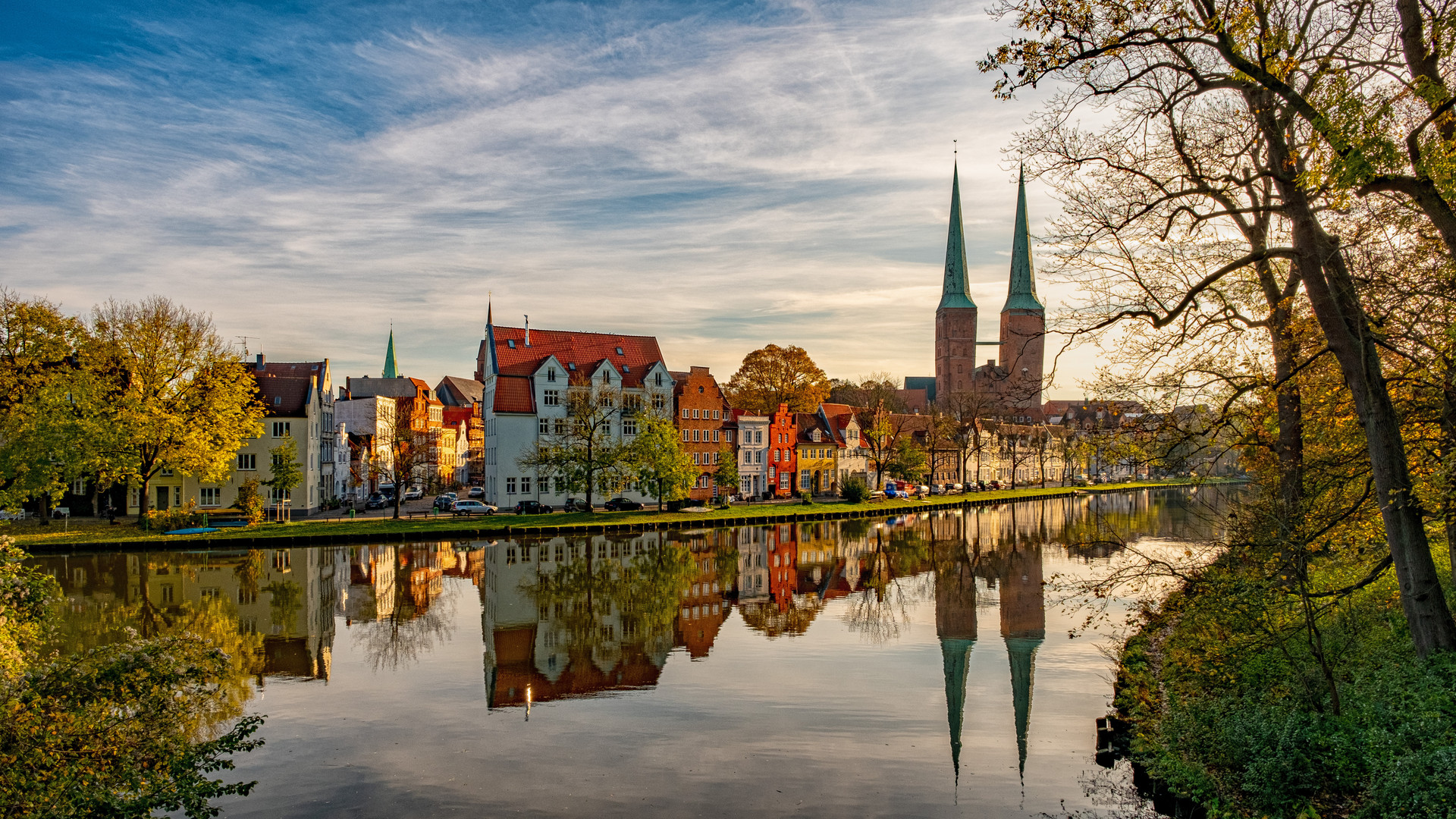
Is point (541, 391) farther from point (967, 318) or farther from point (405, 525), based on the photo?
point (967, 318)

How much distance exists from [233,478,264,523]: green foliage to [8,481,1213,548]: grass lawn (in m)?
1.03

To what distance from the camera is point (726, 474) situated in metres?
64.7

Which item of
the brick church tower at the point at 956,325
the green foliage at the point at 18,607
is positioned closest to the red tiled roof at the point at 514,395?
the green foliage at the point at 18,607

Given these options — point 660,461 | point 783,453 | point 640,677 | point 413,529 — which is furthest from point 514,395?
point 640,677

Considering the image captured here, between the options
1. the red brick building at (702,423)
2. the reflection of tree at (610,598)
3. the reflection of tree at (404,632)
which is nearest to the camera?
the reflection of tree at (404,632)

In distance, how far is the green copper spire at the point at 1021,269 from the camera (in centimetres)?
11900

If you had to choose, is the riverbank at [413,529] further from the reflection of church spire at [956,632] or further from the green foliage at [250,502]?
the reflection of church spire at [956,632]

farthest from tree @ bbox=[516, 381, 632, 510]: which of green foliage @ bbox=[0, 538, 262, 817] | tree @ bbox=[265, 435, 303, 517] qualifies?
green foliage @ bbox=[0, 538, 262, 817]

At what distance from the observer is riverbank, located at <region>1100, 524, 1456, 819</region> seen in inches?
384

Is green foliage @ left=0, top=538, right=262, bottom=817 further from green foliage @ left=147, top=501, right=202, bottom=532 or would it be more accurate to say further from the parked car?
the parked car

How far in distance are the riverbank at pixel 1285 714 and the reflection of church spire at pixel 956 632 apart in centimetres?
306

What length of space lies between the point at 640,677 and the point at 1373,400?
580 inches

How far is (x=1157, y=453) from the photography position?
13.3m

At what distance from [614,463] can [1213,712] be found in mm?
44937
